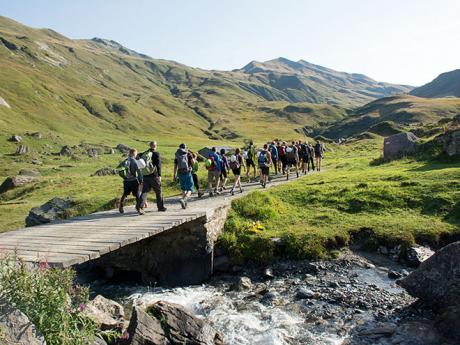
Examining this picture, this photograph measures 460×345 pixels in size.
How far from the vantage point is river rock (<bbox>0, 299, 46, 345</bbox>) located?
272 inches

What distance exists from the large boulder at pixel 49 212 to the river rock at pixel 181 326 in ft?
52.4

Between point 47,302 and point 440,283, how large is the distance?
38.0ft

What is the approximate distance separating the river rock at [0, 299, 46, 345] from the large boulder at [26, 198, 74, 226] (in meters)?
18.7

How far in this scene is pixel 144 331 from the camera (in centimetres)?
1013

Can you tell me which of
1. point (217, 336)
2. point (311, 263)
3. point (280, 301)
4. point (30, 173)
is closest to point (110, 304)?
point (217, 336)

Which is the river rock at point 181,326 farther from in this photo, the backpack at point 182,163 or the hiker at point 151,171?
the backpack at point 182,163

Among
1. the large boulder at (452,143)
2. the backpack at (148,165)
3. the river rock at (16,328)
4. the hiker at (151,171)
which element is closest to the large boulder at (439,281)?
the hiker at (151,171)

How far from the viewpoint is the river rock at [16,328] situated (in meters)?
6.91

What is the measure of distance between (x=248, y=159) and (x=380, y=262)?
16.4 meters

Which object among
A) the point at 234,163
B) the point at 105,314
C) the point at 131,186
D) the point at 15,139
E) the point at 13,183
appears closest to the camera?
the point at 105,314

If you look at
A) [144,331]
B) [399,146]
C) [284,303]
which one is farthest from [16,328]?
[399,146]

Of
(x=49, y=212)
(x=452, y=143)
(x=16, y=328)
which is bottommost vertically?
(x=49, y=212)

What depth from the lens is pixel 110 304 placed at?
43.6 ft

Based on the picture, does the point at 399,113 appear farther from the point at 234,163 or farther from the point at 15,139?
the point at 234,163
